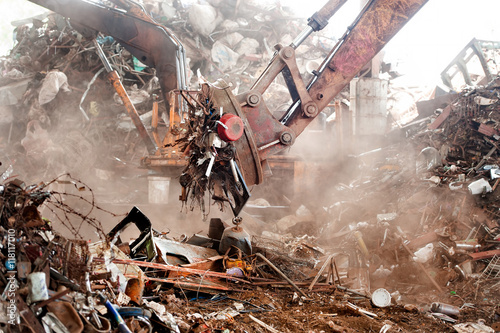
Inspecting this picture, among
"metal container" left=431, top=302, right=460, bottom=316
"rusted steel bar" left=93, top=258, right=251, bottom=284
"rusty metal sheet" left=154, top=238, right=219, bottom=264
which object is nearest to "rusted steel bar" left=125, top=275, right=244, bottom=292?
"rusted steel bar" left=93, top=258, right=251, bottom=284

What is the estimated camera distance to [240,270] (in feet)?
16.7

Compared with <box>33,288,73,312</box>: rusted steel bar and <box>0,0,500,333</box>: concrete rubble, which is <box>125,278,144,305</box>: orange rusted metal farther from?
<box>33,288,73,312</box>: rusted steel bar

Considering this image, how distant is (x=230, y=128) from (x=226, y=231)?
2.03 meters

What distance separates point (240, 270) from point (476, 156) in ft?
23.4

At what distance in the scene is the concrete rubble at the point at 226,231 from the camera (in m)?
3.18

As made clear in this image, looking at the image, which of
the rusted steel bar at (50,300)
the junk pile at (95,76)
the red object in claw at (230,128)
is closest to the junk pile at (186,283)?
the rusted steel bar at (50,300)

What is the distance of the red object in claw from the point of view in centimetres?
420

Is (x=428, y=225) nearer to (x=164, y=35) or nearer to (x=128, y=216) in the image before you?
(x=128, y=216)

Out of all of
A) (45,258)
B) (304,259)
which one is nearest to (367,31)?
→ (304,259)

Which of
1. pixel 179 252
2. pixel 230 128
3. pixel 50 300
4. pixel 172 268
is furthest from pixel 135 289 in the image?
pixel 230 128

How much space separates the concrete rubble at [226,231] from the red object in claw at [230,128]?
A: 153cm

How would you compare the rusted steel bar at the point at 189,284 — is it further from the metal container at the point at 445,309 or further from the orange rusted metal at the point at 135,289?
the metal container at the point at 445,309

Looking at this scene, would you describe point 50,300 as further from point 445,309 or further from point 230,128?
point 445,309

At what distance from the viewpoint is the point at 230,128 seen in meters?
4.21
